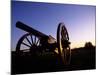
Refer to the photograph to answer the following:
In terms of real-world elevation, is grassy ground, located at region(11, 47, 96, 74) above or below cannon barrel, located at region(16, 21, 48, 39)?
below

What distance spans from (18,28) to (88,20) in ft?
2.74

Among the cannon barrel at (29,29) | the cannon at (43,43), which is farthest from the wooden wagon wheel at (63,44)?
the cannon barrel at (29,29)

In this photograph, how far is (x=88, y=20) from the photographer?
7.25 ft

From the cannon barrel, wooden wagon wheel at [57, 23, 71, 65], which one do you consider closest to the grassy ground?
wooden wagon wheel at [57, 23, 71, 65]

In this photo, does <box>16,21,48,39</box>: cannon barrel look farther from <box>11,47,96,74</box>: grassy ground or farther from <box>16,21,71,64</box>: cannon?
<box>11,47,96,74</box>: grassy ground

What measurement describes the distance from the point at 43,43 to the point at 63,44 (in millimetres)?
237

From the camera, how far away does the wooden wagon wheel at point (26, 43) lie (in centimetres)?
197

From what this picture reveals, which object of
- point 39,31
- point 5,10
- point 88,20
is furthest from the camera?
point 88,20

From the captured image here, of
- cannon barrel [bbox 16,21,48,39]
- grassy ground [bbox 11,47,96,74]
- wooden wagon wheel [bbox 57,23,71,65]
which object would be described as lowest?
grassy ground [bbox 11,47,96,74]

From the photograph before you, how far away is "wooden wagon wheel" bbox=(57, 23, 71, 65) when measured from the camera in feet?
6.90

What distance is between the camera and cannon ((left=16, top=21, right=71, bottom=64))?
1.98 m

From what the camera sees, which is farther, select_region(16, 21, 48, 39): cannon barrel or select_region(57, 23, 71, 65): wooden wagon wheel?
select_region(57, 23, 71, 65): wooden wagon wheel

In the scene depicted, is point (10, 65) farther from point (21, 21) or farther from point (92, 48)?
point (92, 48)
